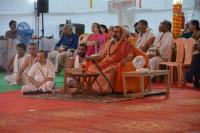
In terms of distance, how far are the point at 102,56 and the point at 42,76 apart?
100 centimetres

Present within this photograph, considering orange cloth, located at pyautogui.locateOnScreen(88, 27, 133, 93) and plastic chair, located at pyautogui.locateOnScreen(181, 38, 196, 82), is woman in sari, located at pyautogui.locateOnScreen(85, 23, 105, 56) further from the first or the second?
orange cloth, located at pyautogui.locateOnScreen(88, 27, 133, 93)

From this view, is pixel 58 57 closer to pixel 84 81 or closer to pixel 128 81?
pixel 84 81

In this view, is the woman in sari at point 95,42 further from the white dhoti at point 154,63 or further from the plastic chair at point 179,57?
the plastic chair at point 179,57

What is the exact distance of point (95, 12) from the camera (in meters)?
17.1

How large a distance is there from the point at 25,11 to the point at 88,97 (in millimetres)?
9635

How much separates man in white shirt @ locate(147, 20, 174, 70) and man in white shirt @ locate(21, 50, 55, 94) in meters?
2.46

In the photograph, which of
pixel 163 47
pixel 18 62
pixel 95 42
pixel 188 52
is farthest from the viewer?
pixel 95 42

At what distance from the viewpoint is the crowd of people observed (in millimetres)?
7043

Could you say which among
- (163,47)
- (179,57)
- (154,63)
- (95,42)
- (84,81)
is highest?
(95,42)

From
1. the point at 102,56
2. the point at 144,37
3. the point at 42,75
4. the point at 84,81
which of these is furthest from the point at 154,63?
the point at 42,75

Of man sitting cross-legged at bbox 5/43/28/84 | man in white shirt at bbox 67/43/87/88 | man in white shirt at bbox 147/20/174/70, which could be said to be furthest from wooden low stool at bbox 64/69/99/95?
man in white shirt at bbox 147/20/174/70

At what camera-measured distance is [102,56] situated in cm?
735

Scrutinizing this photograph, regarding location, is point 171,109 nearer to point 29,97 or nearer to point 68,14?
point 29,97

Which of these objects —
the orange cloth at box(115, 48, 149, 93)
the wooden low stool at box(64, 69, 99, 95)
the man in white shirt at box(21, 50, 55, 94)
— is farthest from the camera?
the man in white shirt at box(21, 50, 55, 94)
